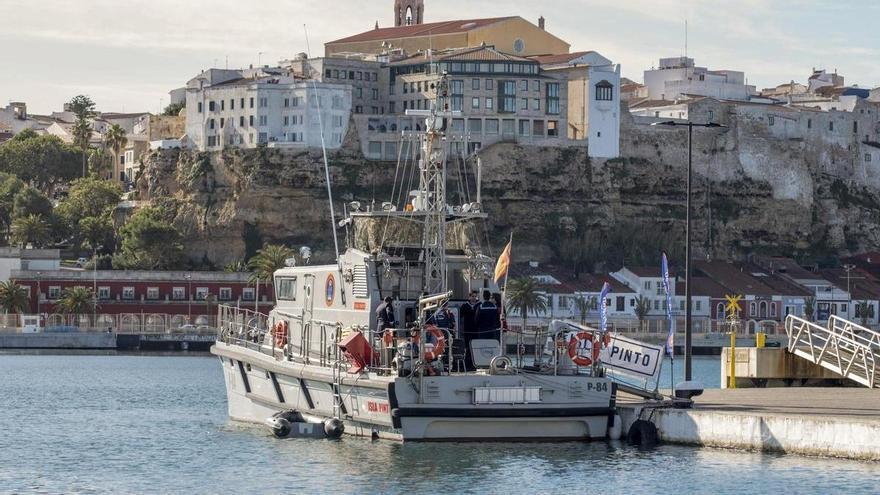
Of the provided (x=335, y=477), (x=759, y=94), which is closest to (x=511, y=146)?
(x=759, y=94)

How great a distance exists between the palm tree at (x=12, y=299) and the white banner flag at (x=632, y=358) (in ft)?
253

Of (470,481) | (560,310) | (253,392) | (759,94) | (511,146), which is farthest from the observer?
(759,94)

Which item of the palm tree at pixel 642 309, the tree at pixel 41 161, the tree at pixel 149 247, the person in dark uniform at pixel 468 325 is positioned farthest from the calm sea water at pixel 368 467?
the tree at pixel 41 161

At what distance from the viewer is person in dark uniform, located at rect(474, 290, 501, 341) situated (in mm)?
35875

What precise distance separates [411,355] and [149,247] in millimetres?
90471

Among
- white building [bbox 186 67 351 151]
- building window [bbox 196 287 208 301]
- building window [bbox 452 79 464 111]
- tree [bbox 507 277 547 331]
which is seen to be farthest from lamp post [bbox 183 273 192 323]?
building window [bbox 452 79 464 111]

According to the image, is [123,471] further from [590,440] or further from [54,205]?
[54,205]

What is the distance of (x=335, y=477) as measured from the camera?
106 ft

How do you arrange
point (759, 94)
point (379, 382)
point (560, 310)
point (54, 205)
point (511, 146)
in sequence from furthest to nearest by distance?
point (759, 94), point (54, 205), point (511, 146), point (560, 310), point (379, 382)

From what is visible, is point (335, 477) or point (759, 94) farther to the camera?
point (759, 94)

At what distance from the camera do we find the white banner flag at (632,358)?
35.6 meters

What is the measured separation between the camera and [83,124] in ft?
484

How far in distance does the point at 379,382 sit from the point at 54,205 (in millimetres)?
111926

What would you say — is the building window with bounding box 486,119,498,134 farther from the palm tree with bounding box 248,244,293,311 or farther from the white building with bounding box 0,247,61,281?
the white building with bounding box 0,247,61,281
